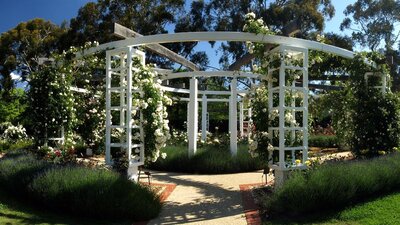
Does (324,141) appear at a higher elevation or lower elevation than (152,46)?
lower

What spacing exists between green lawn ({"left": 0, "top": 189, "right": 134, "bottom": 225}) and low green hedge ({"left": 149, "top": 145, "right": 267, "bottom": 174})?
445cm

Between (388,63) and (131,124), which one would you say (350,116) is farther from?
(131,124)

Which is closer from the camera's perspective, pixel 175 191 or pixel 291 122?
pixel 291 122

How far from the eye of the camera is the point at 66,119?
802cm

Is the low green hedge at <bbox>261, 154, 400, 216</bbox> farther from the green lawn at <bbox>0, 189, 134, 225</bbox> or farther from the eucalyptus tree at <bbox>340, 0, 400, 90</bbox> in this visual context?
the eucalyptus tree at <bbox>340, 0, 400, 90</bbox>

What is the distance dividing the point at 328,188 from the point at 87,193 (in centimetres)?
305

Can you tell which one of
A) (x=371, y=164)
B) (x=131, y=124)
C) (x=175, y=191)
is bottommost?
(x=175, y=191)

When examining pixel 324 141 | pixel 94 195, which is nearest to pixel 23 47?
pixel 324 141

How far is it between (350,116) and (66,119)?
573 cm

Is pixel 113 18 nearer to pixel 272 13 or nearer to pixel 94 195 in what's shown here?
pixel 272 13

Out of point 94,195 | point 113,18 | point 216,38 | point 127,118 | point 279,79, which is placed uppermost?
point 113,18

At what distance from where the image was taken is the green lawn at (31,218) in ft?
16.5

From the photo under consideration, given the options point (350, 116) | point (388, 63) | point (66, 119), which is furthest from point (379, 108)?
point (66, 119)

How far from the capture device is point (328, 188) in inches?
205
